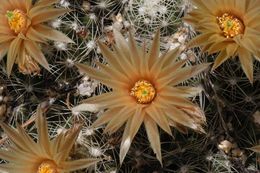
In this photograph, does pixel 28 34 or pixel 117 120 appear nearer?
pixel 117 120

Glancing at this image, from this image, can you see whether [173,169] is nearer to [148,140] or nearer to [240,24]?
[148,140]

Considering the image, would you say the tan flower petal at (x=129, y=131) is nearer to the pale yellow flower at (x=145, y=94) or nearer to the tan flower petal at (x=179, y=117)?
the pale yellow flower at (x=145, y=94)

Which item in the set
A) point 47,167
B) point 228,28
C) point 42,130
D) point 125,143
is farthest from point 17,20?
point 228,28

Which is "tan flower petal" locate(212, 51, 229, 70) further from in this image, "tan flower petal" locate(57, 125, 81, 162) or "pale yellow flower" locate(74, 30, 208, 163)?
"tan flower petal" locate(57, 125, 81, 162)


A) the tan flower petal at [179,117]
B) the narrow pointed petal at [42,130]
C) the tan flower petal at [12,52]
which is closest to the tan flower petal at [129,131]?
the tan flower petal at [179,117]

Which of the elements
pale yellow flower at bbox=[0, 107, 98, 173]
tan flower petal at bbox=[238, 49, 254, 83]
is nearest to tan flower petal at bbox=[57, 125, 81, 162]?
pale yellow flower at bbox=[0, 107, 98, 173]

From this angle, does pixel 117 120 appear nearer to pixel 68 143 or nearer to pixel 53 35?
pixel 68 143

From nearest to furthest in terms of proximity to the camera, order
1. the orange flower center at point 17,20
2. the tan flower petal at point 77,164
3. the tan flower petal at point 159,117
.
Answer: the tan flower petal at point 159,117, the tan flower petal at point 77,164, the orange flower center at point 17,20
